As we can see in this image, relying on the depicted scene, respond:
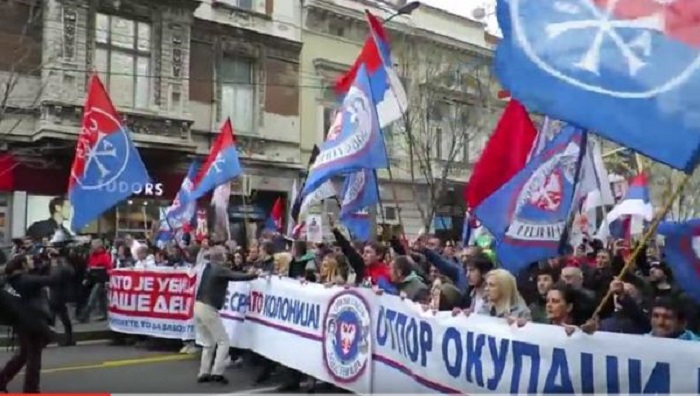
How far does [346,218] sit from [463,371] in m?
7.01

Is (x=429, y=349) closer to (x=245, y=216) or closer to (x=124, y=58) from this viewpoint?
(x=124, y=58)

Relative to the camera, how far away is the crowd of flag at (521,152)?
17.2 ft

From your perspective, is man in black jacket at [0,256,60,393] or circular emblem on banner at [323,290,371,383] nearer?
circular emblem on banner at [323,290,371,383]

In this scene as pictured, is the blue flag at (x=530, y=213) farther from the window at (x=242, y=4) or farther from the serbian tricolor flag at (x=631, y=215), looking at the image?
the window at (x=242, y=4)

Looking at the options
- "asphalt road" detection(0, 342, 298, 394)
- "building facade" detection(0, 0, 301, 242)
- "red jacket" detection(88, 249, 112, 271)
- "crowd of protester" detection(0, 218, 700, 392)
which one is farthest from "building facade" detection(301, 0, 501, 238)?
"asphalt road" detection(0, 342, 298, 394)

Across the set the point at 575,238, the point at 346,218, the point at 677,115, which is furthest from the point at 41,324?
the point at 575,238

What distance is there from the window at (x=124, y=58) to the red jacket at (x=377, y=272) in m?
15.9

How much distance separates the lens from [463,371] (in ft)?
21.7

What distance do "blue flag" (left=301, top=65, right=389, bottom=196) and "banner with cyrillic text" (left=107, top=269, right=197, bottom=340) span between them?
321 centimetres

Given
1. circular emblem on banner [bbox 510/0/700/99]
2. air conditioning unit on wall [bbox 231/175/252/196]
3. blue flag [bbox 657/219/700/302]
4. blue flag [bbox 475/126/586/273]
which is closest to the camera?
circular emblem on banner [bbox 510/0/700/99]

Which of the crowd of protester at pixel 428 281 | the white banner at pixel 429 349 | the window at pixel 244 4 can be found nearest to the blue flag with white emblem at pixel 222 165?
the crowd of protester at pixel 428 281

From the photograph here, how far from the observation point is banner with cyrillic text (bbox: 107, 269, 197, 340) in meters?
12.6

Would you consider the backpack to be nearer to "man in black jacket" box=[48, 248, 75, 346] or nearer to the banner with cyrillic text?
the banner with cyrillic text

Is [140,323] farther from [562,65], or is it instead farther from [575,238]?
[562,65]
